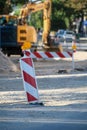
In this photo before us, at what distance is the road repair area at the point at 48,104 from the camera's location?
1112cm

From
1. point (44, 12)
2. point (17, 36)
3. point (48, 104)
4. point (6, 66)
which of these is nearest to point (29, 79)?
point (48, 104)

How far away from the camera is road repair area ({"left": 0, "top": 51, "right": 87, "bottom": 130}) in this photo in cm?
1112

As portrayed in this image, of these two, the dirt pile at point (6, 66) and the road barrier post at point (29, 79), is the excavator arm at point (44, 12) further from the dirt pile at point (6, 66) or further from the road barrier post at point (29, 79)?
the road barrier post at point (29, 79)

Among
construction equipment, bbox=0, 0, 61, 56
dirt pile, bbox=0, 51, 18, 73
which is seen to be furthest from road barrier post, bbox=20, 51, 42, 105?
construction equipment, bbox=0, 0, 61, 56

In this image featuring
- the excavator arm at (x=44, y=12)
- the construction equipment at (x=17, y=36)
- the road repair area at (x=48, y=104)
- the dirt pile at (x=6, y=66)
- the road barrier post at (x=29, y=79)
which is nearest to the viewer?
the road repair area at (x=48, y=104)

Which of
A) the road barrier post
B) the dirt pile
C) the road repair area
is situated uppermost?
the road barrier post

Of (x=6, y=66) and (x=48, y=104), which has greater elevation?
(x=48, y=104)

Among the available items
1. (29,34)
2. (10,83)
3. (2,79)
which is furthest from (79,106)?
(29,34)

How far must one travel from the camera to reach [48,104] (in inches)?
563

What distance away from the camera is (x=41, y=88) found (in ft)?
60.3

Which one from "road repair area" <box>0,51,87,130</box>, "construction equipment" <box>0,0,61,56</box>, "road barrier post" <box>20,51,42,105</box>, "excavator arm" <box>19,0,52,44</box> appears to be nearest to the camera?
"road repair area" <box>0,51,87,130</box>

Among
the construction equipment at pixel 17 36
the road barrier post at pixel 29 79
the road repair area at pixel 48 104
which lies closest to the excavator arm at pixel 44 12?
the construction equipment at pixel 17 36

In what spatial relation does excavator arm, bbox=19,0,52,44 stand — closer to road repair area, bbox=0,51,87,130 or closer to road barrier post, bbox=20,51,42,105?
road repair area, bbox=0,51,87,130

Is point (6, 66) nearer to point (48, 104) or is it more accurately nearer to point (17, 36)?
point (48, 104)
